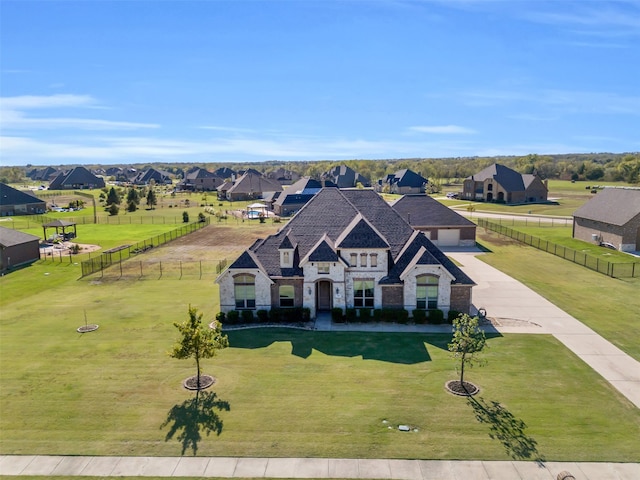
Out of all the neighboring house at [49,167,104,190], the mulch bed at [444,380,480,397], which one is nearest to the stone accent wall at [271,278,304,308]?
the mulch bed at [444,380,480,397]

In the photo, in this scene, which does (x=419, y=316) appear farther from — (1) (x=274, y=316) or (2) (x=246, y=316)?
(2) (x=246, y=316)

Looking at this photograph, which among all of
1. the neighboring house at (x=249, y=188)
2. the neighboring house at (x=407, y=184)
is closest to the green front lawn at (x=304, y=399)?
the neighboring house at (x=249, y=188)

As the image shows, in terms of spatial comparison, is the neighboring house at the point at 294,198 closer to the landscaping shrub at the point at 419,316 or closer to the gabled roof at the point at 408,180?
the gabled roof at the point at 408,180

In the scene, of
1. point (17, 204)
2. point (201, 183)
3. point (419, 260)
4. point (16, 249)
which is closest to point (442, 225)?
point (419, 260)

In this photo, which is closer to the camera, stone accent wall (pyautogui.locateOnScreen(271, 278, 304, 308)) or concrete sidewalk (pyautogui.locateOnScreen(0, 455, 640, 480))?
concrete sidewalk (pyautogui.locateOnScreen(0, 455, 640, 480))

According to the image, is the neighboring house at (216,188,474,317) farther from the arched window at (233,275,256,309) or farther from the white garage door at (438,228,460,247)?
the white garage door at (438,228,460,247)

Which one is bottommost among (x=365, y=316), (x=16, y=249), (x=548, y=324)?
(x=548, y=324)
